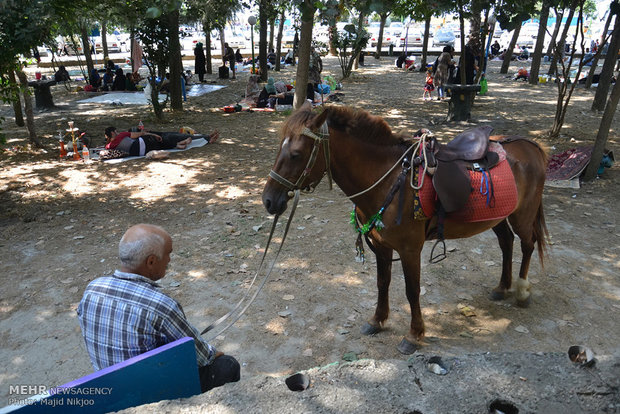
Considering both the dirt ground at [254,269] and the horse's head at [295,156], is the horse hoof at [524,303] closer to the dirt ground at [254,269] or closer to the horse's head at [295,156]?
→ the dirt ground at [254,269]

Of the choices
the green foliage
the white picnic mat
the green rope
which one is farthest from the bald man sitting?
the green foliage

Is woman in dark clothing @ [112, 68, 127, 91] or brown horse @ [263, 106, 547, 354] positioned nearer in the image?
brown horse @ [263, 106, 547, 354]

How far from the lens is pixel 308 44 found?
1010 centimetres

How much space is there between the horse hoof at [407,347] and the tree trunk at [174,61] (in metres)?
11.7

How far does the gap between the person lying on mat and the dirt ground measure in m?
0.52

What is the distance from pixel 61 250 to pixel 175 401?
436 cm

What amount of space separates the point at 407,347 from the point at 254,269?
2094 mm

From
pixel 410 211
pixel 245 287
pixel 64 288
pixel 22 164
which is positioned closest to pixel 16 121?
pixel 22 164

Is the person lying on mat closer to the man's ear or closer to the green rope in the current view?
the green rope

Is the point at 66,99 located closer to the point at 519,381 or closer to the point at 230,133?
the point at 230,133

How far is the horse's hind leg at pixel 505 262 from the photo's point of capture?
14.6ft

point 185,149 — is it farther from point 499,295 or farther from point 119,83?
point 119,83

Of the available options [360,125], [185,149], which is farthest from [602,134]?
[185,149]

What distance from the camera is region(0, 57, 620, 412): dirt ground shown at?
382cm
